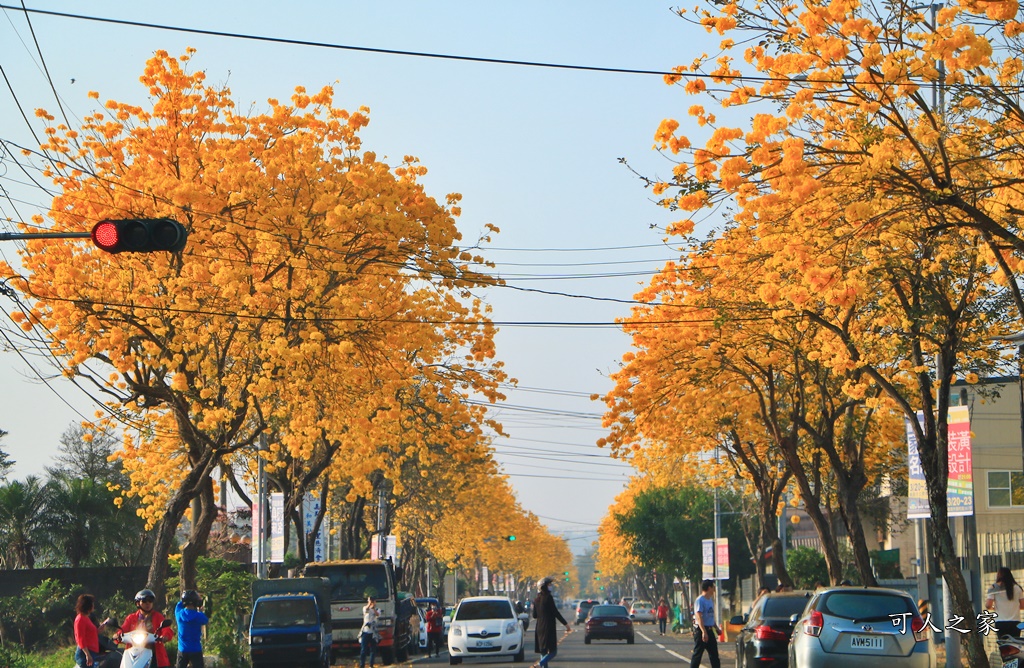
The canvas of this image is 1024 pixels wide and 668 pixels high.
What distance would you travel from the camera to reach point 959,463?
69.8 ft

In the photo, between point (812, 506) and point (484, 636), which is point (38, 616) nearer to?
point (484, 636)

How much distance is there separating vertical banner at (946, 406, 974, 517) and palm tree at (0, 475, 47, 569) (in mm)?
30044

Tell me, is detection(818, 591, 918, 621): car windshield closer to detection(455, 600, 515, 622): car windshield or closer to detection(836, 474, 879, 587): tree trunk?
detection(836, 474, 879, 587): tree trunk

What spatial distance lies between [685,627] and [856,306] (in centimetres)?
4955

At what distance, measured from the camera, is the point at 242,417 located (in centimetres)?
2503

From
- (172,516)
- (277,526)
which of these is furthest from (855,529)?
(277,526)

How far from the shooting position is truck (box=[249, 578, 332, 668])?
27844mm

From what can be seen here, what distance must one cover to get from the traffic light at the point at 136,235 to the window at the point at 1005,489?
38.1 m

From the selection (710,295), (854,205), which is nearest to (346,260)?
(710,295)

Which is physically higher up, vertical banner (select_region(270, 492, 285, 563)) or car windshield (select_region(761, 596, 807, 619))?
vertical banner (select_region(270, 492, 285, 563))

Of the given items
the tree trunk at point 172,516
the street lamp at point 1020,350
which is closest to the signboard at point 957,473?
the street lamp at point 1020,350

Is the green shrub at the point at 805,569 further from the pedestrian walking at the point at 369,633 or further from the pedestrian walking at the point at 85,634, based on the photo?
the pedestrian walking at the point at 85,634

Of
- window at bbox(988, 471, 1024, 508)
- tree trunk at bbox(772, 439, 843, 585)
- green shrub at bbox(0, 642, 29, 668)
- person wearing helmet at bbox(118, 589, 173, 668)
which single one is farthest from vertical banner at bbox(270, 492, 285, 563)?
window at bbox(988, 471, 1024, 508)

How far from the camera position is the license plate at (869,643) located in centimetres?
1573
